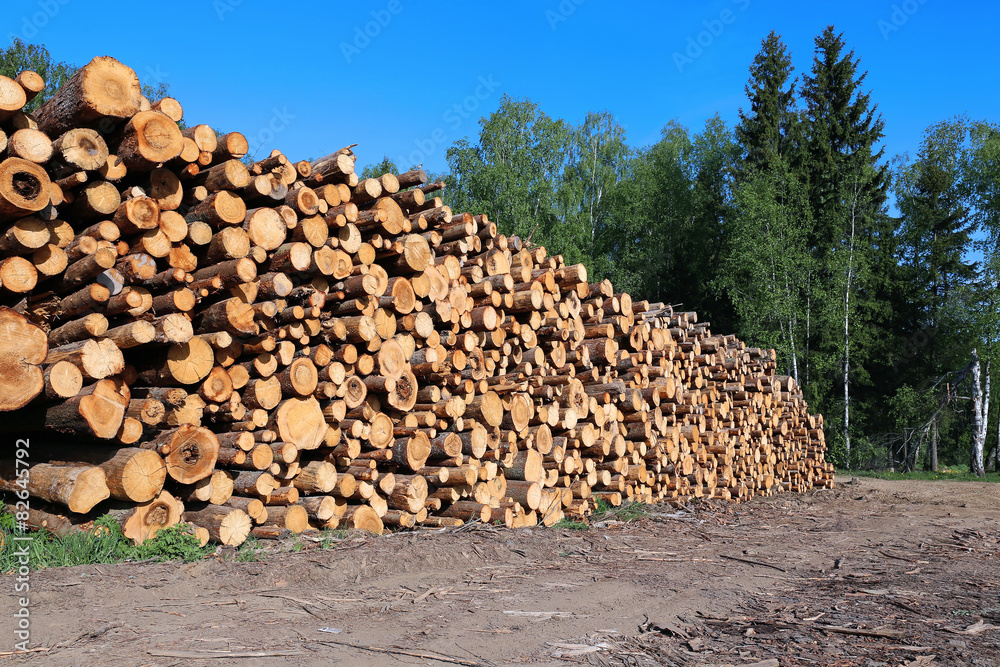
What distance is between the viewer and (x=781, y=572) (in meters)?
5.25

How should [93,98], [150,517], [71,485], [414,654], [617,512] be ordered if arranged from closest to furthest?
1. [414,654]
2. [71,485]
3. [93,98]
4. [150,517]
5. [617,512]

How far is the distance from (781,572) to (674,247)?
874 inches

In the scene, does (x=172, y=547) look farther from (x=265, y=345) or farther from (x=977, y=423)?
(x=977, y=423)

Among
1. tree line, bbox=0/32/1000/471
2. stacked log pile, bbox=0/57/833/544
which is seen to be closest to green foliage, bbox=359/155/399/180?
tree line, bbox=0/32/1000/471

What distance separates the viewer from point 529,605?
4.04m

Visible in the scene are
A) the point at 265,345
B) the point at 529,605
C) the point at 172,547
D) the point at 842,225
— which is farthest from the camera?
the point at 842,225

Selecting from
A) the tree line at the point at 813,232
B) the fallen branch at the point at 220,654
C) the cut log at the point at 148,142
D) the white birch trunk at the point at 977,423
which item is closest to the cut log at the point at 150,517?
the fallen branch at the point at 220,654

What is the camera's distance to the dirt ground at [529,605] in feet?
10.5

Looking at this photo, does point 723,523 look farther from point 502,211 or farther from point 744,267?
point 502,211

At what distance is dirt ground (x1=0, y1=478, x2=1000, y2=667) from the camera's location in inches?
126

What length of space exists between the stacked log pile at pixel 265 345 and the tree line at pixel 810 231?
14781 millimetres

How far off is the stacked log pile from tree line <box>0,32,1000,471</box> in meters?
14.8

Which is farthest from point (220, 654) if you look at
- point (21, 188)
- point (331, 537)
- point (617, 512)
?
point (617, 512)

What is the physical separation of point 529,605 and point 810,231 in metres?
21.3
